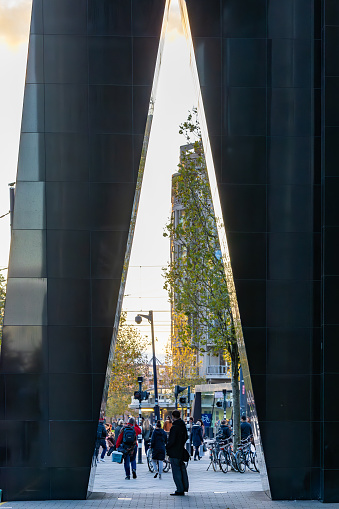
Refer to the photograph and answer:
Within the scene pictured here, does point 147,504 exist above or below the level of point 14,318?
below

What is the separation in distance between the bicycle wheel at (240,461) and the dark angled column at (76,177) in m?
10.5

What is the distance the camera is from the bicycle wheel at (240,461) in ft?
78.8

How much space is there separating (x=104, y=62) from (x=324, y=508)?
846cm

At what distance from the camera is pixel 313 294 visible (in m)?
15.0

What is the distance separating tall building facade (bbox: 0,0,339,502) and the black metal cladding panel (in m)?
0.02

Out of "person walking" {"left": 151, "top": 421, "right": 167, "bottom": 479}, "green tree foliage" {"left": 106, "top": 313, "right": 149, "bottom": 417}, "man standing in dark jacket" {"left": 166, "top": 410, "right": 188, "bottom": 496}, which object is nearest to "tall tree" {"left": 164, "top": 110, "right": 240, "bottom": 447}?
"person walking" {"left": 151, "top": 421, "right": 167, "bottom": 479}

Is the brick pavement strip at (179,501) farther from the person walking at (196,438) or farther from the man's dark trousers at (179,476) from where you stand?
the person walking at (196,438)

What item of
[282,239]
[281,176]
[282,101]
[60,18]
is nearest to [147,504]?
[282,239]

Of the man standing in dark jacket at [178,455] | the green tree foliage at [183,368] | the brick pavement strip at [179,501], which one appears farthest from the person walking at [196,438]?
the green tree foliage at [183,368]

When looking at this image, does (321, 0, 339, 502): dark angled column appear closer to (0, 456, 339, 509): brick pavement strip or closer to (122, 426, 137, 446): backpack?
(0, 456, 339, 509): brick pavement strip

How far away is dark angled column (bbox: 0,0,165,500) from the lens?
14.9 m

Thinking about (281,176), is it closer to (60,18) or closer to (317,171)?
(317,171)

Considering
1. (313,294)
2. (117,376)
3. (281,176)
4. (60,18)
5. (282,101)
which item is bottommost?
(117,376)

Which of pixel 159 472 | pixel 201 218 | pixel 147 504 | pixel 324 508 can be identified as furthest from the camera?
pixel 201 218
